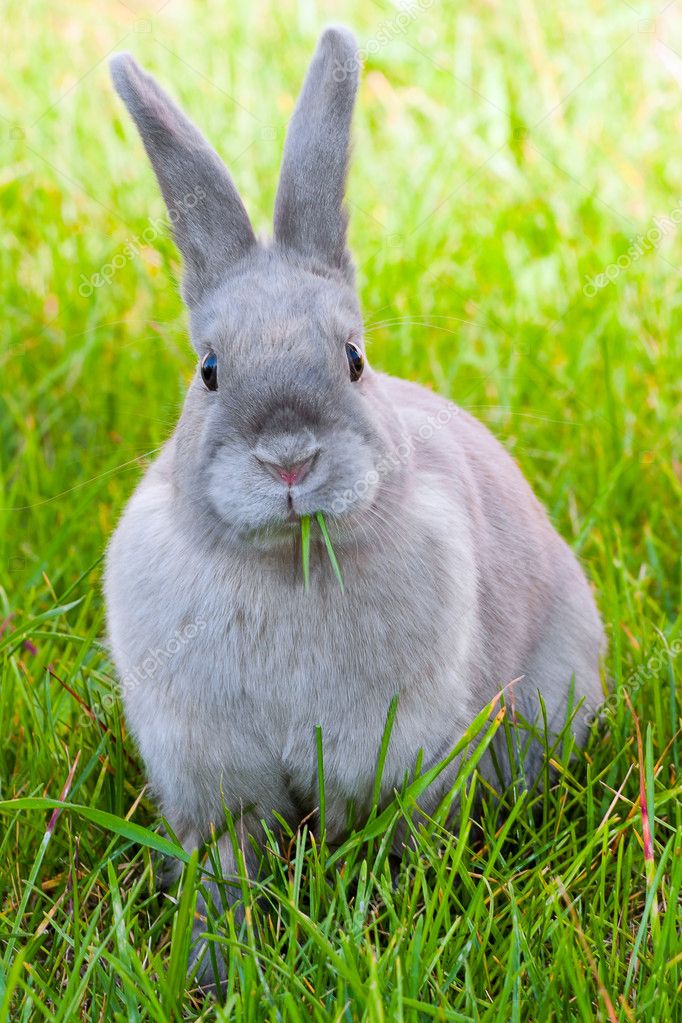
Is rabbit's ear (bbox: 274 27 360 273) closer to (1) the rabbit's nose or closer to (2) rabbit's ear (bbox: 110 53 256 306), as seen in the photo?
(2) rabbit's ear (bbox: 110 53 256 306)

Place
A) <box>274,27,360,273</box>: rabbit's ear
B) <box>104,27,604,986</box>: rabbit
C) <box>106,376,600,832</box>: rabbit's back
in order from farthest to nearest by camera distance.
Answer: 1. <box>274,27,360,273</box>: rabbit's ear
2. <box>106,376,600,832</box>: rabbit's back
3. <box>104,27,604,986</box>: rabbit

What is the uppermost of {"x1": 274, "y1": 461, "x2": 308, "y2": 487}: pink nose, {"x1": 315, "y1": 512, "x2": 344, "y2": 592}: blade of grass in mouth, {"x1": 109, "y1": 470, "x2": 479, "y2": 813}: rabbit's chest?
{"x1": 274, "y1": 461, "x2": 308, "y2": 487}: pink nose

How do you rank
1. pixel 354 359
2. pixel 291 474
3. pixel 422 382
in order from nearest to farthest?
pixel 291 474 < pixel 354 359 < pixel 422 382

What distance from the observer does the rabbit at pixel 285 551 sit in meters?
2.27

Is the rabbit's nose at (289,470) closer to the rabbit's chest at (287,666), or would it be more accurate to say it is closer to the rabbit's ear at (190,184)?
the rabbit's chest at (287,666)

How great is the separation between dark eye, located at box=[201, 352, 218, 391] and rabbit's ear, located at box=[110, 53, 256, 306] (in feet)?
0.65

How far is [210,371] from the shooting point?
7.95 feet

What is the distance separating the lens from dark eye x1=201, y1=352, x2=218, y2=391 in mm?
2408

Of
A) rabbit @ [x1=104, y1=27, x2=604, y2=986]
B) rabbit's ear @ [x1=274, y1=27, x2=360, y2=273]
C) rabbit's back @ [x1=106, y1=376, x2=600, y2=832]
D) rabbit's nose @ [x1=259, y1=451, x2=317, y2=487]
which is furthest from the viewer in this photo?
rabbit's ear @ [x1=274, y1=27, x2=360, y2=273]

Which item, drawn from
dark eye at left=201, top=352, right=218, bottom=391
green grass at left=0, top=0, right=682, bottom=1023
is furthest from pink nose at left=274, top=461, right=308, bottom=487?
green grass at left=0, top=0, right=682, bottom=1023

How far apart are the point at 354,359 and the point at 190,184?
1.51 ft

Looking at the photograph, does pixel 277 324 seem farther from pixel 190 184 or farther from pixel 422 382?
pixel 422 382

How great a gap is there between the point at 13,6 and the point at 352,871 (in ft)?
16.9

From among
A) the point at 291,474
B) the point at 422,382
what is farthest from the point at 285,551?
the point at 422,382
